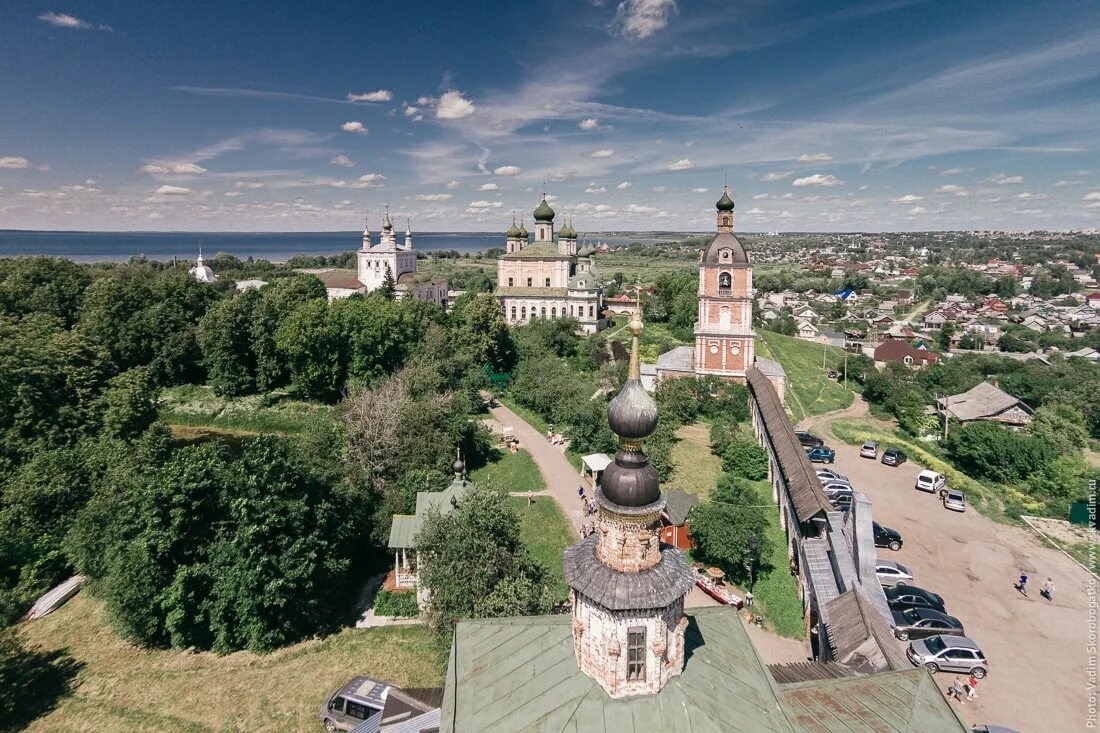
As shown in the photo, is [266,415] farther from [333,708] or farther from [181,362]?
[333,708]

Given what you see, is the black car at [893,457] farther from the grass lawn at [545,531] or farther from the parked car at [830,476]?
the grass lawn at [545,531]

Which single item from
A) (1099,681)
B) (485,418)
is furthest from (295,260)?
(1099,681)

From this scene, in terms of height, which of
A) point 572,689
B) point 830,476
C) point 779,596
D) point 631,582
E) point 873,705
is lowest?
point 779,596

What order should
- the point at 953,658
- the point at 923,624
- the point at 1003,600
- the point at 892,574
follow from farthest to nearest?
the point at 892,574 → the point at 1003,600 → the point at 923,624 → the point at 953,658

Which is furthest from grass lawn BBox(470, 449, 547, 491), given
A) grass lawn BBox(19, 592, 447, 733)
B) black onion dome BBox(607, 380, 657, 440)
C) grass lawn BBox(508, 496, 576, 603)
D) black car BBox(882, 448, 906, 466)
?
black car BBox(882, 448, 906, 466)

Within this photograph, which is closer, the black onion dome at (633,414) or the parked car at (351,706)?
the black onion dome at (633,414)

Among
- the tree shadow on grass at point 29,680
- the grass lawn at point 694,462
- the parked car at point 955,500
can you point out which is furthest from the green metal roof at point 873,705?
the parked car at point 955,500

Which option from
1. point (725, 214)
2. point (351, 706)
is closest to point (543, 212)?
point (725, 214)

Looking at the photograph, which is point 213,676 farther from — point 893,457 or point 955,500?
point 893,457
